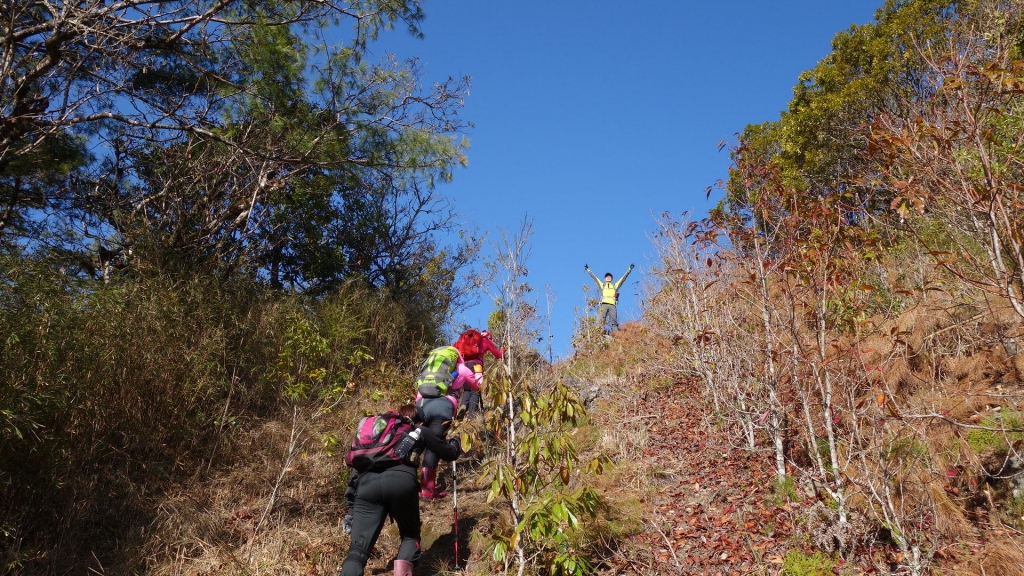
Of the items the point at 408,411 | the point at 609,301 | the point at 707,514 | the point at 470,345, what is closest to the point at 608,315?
the point at 609,301

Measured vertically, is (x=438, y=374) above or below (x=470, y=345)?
below

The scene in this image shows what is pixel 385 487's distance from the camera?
472cm

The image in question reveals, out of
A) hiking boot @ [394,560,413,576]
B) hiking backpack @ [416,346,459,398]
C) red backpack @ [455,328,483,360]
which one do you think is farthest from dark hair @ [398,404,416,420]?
red backpack @ [455,328,483,360]

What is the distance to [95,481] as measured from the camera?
18.1ft

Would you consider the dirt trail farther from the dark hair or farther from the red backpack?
the red backpack

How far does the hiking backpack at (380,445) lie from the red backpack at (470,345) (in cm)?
238

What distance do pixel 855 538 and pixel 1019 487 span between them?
4.30 feet

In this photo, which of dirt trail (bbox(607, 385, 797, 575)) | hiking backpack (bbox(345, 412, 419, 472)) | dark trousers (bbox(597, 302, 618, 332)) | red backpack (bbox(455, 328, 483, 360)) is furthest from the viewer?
dark trousers (bbox(597, 302, 618, 332))

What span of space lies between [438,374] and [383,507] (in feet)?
5.12

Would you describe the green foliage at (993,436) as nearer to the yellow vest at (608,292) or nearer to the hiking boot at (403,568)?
the hiking boot at (403,568)

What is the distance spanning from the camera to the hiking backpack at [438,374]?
5.96 m

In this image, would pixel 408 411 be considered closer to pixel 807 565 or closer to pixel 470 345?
pixel 470 345

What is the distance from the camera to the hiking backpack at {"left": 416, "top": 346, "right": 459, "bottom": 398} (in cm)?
596

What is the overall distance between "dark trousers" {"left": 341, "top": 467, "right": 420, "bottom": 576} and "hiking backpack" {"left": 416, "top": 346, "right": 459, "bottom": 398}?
119cm
